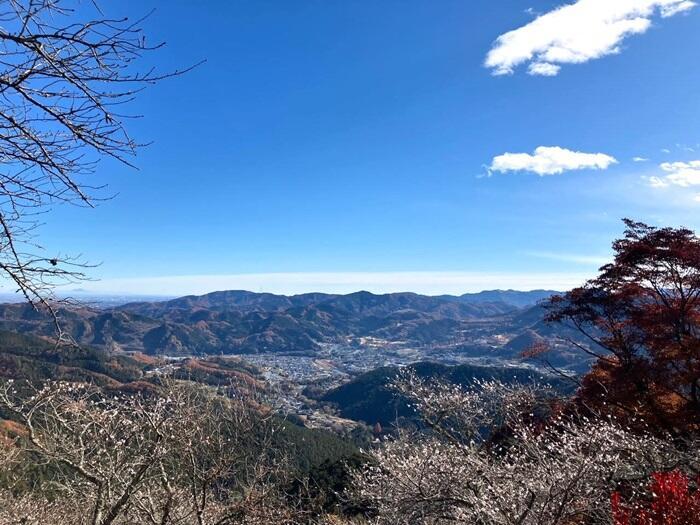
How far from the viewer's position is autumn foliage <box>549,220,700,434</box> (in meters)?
8.56

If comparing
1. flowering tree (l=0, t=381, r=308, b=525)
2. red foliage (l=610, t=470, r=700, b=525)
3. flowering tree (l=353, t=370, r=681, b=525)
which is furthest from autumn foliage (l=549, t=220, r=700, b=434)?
flowering tree (l=0, t=381, r=308, b=525)

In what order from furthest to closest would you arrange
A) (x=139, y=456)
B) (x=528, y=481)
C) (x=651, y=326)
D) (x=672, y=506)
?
1. (x=651, y=326)
2. (x=139, y=456)
3. (x=528, y=481)
4. (x=672, y=506)

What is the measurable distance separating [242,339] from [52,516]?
186570mm

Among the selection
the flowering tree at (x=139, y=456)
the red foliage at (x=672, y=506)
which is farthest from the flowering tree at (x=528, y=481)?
the flowering tree at (x=139, y=456)

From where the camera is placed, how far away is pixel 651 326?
29.8 feet

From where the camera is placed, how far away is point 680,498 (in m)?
3.40

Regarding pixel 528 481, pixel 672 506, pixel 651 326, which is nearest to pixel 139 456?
pixel 528 481

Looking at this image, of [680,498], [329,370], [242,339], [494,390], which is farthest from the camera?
[242,339]

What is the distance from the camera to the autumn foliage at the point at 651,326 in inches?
337

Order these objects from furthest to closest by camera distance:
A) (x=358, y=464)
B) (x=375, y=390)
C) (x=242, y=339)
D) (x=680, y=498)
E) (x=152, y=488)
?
1. (x=242, y=339)
2. (x=375, y=390)
3. (x=358, y=464)
4. (x=152, y=488)
5. (x=680, y=498)

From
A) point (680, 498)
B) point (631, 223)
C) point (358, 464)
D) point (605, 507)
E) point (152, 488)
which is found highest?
point (631, 223)

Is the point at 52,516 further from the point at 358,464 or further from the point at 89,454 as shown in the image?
the point at 358,464

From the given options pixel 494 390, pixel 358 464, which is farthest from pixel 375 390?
pixel 494 390

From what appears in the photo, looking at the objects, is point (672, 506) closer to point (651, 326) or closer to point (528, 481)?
point (528, 481)
